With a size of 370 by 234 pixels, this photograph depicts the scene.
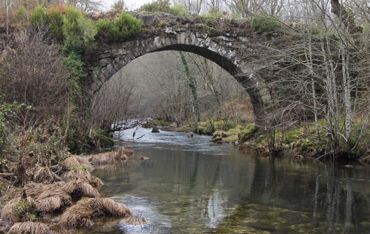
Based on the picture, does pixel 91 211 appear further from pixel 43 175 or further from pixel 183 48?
pixel 183 48

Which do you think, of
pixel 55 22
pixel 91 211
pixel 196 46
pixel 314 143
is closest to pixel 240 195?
pixel 91 211

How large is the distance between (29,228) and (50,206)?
1.03 metres

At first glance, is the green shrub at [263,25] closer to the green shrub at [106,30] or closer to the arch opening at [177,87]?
the green shrub at [106,30]

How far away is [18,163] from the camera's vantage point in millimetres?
9047

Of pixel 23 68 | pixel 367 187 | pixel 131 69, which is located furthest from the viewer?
pixel 131 69

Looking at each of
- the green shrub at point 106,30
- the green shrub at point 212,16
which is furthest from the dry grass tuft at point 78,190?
the green shrub at point 212,16

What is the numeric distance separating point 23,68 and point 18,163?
4521 millimetres

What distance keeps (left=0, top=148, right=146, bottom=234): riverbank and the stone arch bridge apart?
8239mm

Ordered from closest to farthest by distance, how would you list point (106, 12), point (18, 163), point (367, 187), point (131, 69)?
point (18, 163)
point (367, 187)
point (106, 12)
point (131, 69)

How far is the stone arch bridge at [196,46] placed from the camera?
55.8 feet

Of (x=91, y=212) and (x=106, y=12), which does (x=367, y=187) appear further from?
(x=106, y=12)

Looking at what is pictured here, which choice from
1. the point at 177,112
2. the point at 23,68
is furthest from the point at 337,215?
the point at 177,112

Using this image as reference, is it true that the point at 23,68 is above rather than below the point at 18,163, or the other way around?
above

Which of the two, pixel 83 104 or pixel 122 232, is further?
pixel 83 104
